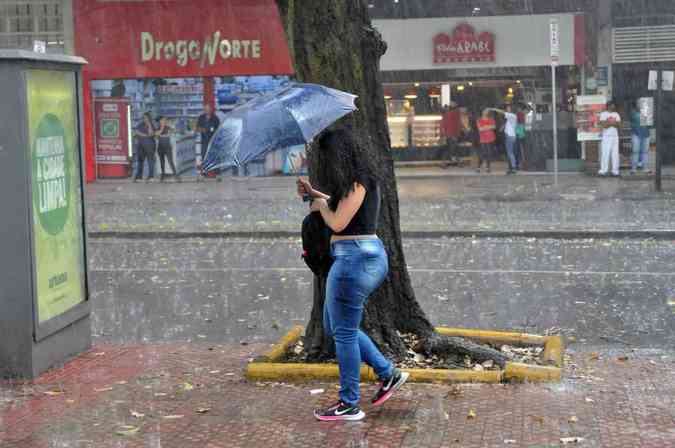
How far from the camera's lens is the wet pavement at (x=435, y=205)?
669 inches

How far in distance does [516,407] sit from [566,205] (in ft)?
45.0

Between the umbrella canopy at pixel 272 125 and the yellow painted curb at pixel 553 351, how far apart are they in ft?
8.29

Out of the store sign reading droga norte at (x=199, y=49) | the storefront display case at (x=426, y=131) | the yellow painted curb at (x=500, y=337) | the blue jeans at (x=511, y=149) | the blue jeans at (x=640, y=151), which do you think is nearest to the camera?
the yellow painted curb at (x=500, y=337)

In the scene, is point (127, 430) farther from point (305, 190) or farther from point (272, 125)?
point (272, 125)

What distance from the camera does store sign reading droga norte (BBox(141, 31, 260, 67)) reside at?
2677 centimetres

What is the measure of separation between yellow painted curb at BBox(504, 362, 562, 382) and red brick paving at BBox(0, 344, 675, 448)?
99 millimetres

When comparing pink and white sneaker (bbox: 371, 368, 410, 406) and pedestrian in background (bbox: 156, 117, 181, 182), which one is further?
pedestrian in background (bbox: 156, 117, 181, 182)

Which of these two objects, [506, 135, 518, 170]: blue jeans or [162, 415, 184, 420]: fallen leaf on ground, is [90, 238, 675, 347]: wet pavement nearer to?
[162, 415, 184, 420]: fallen leaf on ground

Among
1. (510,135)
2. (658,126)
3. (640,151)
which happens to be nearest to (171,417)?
(658,126)

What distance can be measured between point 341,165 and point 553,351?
8.66 feet

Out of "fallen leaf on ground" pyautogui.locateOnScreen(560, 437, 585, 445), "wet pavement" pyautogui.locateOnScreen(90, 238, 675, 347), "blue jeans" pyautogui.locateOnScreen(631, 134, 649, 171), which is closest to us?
"fallen leaf on ground" pyautogui.locateOnScreen(560, 437, 585, 445)

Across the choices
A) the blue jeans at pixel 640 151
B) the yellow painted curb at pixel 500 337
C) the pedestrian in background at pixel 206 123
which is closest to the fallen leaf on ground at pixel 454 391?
the yellow painted curb at pixel 500 337

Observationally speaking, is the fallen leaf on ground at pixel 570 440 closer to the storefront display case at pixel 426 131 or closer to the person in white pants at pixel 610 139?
the person in white pants at pixel 610 139

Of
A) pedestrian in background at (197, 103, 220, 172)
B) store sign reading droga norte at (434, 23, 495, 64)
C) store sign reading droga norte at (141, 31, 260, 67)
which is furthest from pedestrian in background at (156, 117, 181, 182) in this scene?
store sign reading droga norte at (434, 23, 495, 64)
